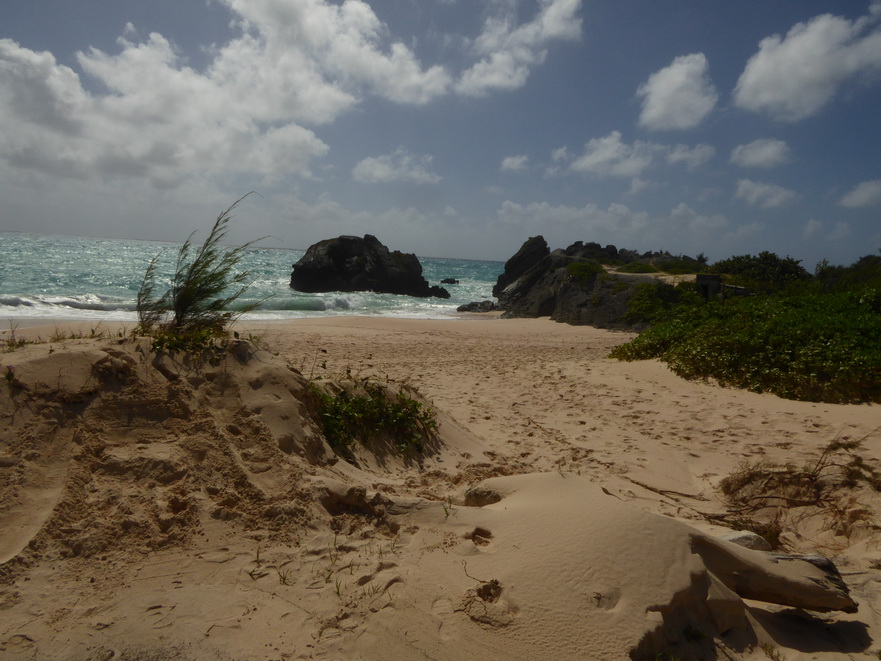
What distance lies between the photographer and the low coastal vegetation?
7.36 metres

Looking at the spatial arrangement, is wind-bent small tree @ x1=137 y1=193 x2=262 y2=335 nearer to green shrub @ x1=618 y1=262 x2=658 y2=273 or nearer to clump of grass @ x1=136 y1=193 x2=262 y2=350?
clump of grass @ x1=136 y1=193 x2=262 y2=350

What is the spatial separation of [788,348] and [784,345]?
0.09m

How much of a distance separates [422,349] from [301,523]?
980 cm

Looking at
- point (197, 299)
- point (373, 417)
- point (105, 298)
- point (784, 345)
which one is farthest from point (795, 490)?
point (105, 298)

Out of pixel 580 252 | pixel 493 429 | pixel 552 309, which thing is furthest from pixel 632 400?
pixel 580 252

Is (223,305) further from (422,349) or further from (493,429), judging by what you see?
(422,349)

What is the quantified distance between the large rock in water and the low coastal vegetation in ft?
80.5

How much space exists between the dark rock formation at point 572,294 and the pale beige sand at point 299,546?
48.6 ft

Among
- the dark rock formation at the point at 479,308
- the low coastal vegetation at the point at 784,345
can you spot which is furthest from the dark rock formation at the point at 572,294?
the low coastal vegetation at the point at 784,345

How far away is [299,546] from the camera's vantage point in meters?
2.94

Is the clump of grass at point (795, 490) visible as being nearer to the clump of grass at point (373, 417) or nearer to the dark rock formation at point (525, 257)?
the clump of grass at point (373, 417)

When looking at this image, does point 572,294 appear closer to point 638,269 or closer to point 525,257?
point 638,269

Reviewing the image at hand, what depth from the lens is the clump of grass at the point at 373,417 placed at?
4730 millimetres

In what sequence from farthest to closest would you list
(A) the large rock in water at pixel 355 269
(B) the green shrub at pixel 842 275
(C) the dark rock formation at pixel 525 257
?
(C) the dark rock formation at pixel 525 257
(A) the large rock in water at pixel 355 269
(B) the green shrub at pixel 842 275
